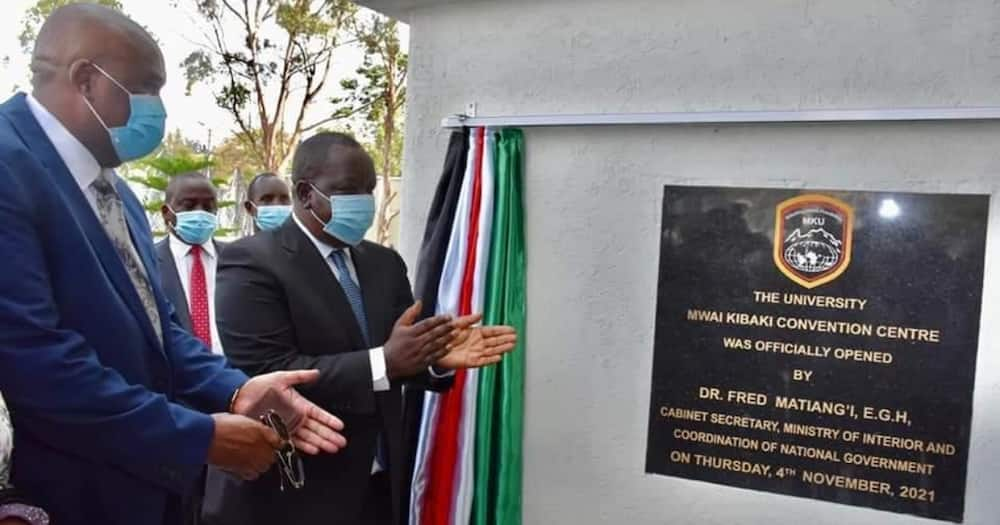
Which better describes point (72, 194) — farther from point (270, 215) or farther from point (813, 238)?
point (270, 215)

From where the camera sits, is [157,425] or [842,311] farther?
[842,311]

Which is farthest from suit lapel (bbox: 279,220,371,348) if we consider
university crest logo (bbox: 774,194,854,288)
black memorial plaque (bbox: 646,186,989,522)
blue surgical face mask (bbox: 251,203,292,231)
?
blue surgical face mask (bbox: 251,203,292,231)

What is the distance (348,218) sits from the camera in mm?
2438

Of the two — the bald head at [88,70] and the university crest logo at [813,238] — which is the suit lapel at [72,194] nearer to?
the bald head at [88,70]

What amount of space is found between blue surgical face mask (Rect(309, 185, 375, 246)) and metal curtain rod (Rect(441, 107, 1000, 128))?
88 centimetres

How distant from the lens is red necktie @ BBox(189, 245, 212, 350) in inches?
154

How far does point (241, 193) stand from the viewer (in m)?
14.9

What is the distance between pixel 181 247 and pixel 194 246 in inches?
2.6

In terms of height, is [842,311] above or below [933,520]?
above

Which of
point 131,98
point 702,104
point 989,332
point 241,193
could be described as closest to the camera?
point 131,98

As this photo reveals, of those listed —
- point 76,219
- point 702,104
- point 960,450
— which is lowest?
point 960,450

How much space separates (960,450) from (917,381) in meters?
0.24

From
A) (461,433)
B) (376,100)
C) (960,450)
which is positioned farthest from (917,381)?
(376,100)

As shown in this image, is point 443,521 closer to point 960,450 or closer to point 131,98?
point 960,450
